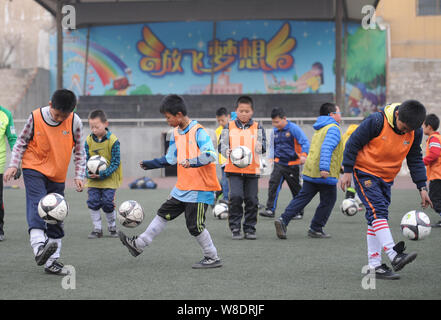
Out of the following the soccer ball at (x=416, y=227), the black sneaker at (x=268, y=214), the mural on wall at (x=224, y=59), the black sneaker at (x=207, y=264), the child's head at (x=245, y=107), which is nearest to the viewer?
the soccer ball at (x=416, y=227)

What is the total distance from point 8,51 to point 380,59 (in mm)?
31322

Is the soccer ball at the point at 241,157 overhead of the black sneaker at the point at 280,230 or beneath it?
overhead

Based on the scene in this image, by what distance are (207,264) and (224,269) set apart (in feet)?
0.63

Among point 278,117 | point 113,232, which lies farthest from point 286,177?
point 113,232

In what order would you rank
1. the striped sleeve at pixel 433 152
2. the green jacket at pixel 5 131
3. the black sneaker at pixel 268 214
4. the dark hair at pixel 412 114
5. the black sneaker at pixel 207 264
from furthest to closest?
the black sneaker at pixel 268 214, the striped sleeve at pixel 433 152, the green jacket at pixel 5 131, the black sneaker at pixel 207 264, the dark hair at pixel 412 114

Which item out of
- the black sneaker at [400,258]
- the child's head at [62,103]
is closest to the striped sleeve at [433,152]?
the black sneaker at [400,258]

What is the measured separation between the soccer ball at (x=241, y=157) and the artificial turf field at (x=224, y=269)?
3.40ft

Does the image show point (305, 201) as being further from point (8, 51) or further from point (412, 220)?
point (8, 51)

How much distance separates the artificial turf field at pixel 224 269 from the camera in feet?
18.2

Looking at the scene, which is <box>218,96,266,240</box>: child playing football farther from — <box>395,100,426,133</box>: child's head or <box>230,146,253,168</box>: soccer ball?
<box>395,100,426,133</box>: child's head

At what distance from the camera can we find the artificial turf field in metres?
5.54

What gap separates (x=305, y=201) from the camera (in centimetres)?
946

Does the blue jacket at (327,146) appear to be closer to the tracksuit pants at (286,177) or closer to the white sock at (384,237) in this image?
the tracksuit pants at (286,177)
